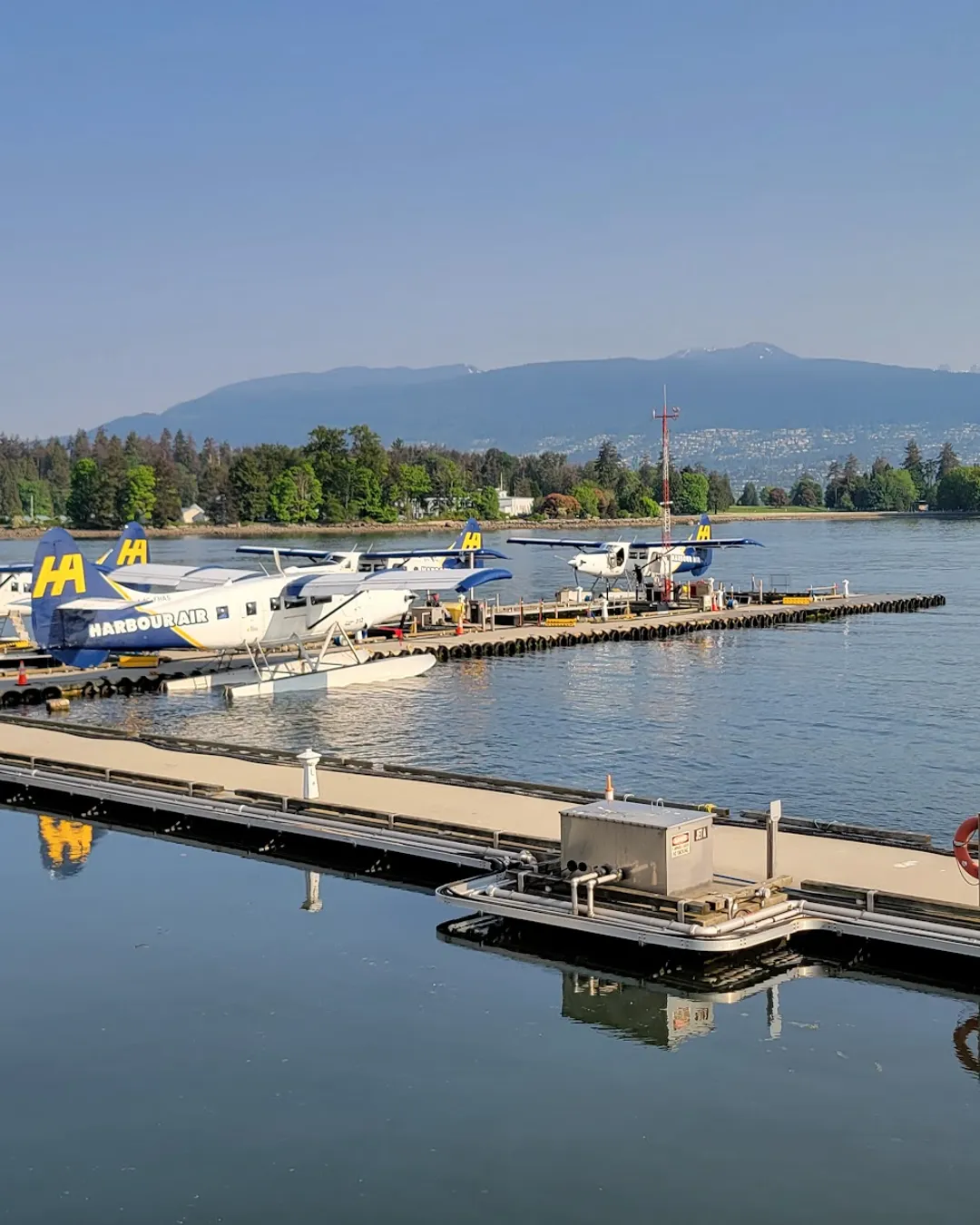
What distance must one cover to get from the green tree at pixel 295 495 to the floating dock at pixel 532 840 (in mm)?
158911

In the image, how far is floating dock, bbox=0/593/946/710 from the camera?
122ft

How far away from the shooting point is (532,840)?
17.9m

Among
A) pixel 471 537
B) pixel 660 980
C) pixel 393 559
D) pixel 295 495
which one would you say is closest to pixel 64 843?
pixel 660 980

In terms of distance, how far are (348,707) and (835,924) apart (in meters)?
20.7

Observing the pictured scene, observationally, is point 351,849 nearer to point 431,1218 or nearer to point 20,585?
point 431,1218

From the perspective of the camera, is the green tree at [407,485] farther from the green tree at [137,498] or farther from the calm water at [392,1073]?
the calm water at [392,1073]

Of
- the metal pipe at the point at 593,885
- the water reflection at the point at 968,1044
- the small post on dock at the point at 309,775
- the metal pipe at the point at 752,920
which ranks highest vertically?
the small post on dock at the point at 309,775

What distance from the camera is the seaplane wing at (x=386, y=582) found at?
37.2m

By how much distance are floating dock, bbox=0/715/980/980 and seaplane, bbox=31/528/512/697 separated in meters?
8.57

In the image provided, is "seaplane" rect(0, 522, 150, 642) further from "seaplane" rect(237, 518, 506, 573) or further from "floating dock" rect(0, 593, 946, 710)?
"floating dock" rect(0, 593, 946, 710)

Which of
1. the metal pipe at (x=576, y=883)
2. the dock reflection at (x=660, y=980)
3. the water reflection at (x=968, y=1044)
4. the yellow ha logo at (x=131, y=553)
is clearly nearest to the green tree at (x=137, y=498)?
the yellow ha logo at (x=131, y=553)

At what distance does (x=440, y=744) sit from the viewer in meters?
29.9

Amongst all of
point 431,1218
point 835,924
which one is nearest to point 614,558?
point 835,924

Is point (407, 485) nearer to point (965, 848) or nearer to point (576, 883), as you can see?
point (576, 883)
